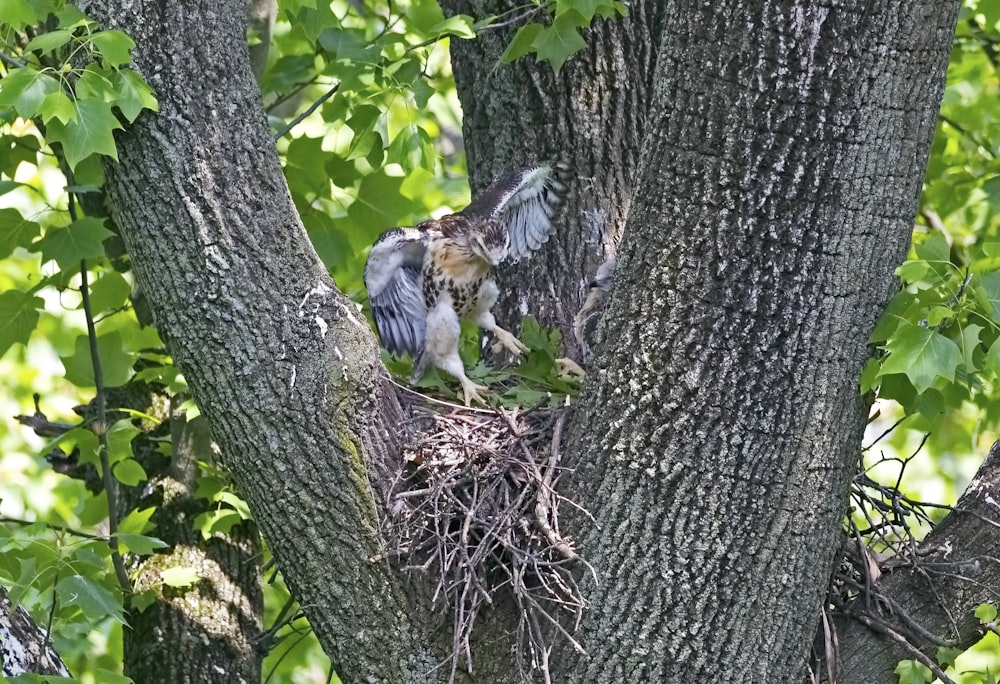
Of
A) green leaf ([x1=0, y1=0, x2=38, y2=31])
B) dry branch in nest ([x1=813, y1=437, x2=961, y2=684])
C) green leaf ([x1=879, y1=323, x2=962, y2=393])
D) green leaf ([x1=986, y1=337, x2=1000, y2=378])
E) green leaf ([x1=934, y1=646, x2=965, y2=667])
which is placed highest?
green leaf ([x1=0, y1=0, x2=38, y2=31])

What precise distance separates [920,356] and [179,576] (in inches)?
98.6

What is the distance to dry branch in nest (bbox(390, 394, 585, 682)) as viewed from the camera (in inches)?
104

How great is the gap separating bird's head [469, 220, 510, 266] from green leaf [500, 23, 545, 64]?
0.66m

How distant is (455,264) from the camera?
3.88 m

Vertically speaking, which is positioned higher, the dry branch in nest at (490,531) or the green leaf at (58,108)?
the green leaf at (58,108)

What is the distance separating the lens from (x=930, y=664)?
2705 mm

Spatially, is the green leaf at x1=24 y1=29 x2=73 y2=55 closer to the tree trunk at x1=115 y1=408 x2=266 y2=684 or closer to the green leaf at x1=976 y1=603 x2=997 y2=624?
the tree trunk at x1=115 y1=408 x2=266 y2=684

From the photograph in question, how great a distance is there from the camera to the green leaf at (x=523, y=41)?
10.4 feet

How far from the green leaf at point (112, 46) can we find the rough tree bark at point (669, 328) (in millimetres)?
101

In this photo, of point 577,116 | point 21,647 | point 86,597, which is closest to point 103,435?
point 86,597

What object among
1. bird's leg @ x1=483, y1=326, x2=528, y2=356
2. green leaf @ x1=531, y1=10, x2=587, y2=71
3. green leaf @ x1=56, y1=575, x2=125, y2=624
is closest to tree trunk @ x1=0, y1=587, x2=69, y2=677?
green leaf @ x1=56, y1=575, x2=125, y2=624

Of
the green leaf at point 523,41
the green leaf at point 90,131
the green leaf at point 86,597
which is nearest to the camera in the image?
the green leaf at point 90,131

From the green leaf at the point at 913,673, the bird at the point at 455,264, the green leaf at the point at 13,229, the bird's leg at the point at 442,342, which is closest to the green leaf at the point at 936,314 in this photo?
the green leaf at the point at 913,673

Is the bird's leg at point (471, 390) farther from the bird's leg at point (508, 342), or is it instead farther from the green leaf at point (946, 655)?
the green leaf at point (946, 655)
